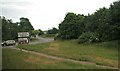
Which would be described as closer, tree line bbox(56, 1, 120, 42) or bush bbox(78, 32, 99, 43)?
tree line bbox(56, 1, 120, 42)

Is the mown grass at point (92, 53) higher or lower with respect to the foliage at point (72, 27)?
Answer: lower

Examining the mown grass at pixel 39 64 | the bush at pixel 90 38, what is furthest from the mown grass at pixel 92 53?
the bush at pixel 90 38

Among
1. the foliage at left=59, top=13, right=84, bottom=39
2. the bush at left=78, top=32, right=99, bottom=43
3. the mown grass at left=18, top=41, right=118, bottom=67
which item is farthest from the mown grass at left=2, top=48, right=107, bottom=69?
the foliage at left=59, top=13, right=84, bottom=39

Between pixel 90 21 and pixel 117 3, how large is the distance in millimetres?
15226

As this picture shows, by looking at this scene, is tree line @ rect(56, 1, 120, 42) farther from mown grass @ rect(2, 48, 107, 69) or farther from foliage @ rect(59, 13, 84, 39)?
mown grass @ rect(2, 48, 107, 69)

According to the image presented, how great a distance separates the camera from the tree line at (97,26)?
36562 millimetres

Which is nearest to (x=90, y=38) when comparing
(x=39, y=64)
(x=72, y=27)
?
(x=72, y=27)

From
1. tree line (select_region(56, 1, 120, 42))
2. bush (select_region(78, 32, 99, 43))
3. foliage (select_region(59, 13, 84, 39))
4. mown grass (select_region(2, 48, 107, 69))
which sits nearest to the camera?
mown grass (select_region(2, 48, 107, 69))

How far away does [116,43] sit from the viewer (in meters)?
34.5

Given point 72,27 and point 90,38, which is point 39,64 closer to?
point 90,38

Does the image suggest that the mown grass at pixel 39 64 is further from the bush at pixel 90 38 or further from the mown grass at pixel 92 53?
the bush at pixel 90 38

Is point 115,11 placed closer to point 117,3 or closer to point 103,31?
point 117,3

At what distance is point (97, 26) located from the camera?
160 feet

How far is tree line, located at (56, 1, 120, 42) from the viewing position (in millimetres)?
36562
